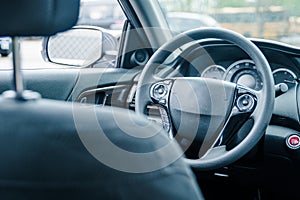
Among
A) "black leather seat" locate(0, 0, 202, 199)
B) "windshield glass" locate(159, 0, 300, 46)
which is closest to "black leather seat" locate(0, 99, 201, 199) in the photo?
"black leather seat" locate(0, 0, 202, 199)

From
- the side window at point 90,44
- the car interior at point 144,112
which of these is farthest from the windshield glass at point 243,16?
the side window at point 90,44

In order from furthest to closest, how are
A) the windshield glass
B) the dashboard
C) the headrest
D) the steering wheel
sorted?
the windshield glass, the dashboard, the steering wheel, the headrest

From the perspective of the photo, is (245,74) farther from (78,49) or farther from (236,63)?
(78,49)

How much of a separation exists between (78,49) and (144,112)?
Answer: 1.03 m

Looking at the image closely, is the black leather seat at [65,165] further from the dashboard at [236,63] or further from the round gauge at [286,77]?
the round gauge at [286,77]

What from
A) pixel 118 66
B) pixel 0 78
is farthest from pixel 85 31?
pixel 0 78

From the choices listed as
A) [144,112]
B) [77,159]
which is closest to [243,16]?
[144,112]

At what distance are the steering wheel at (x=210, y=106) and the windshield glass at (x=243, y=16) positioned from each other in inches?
17.7

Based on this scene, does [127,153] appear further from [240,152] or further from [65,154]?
[240,152]

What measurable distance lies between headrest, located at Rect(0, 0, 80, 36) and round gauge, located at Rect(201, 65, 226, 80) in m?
1.42

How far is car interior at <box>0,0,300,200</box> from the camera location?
0.89 meters

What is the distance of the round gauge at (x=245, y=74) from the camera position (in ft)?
7.32

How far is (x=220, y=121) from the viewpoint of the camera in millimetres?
2123

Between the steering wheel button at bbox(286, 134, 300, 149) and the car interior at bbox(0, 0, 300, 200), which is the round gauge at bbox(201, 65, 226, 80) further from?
the steering wheel button at bbox(286, 134, 300, 149)
